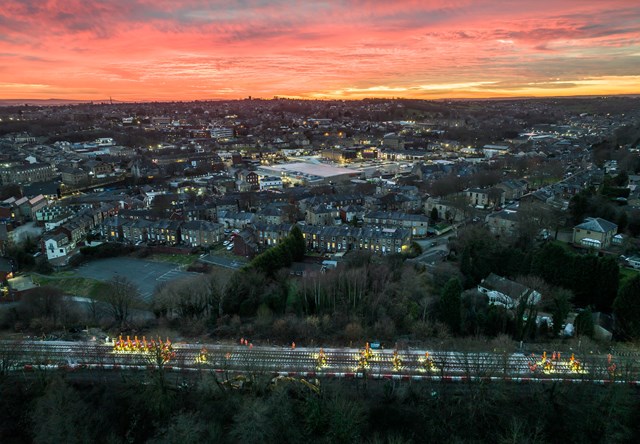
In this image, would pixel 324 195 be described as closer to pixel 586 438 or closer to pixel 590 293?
pixel 590 293

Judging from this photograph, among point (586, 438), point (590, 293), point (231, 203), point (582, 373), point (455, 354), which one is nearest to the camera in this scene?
point (586, 438)

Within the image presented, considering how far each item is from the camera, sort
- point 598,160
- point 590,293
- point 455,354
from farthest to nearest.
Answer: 1. point 598,160
2. point 590,293
3. point 455,354

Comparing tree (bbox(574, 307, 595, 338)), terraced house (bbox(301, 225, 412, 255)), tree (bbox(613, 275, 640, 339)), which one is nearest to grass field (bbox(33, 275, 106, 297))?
terraced house (bbox(301, 225, 412, 255))

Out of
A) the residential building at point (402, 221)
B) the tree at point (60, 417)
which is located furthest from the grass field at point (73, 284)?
the residential building at point (402, 221)

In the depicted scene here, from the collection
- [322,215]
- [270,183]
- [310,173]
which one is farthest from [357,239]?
[310,173]

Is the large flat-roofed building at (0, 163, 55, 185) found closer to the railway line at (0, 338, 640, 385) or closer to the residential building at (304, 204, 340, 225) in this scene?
the residential building at (304, 204, 340, 225)

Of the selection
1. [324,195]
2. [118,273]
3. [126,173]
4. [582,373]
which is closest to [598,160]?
[324,195]

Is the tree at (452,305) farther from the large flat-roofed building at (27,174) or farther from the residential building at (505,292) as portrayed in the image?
the large flat-roofed building at (27,174)
